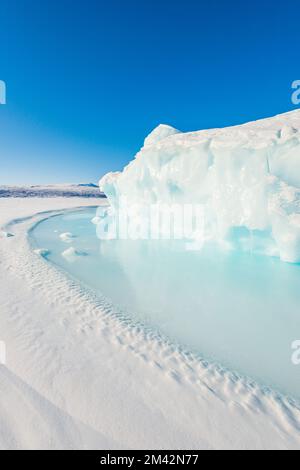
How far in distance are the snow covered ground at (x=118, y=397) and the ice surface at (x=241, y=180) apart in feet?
19.2

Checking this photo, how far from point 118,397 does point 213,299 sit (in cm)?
306

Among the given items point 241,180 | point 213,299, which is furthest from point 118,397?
point 241,180

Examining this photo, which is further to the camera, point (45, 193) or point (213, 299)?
point (45, 193)

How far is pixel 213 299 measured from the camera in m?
5.05

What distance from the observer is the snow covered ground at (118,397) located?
6.79ft

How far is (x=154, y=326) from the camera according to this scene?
3965mm

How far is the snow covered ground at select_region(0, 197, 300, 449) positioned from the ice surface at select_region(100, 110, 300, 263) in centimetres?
584

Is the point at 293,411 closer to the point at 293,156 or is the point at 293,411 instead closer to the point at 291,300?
the point at 291,300

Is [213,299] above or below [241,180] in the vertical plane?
below

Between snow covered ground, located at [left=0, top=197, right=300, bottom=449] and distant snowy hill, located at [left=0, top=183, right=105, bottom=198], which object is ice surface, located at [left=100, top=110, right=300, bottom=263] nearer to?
snow covered ground, located at [left=0, top=197, right=300, bottom=449]

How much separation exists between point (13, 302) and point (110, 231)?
9.92 metres

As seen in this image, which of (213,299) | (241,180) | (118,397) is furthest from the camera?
(241,180)

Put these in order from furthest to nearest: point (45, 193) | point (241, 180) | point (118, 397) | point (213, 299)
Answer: point (45, 193), point (241, 180), point (213, 299), point (118, 397)

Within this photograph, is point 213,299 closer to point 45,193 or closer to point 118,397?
point 118,397
